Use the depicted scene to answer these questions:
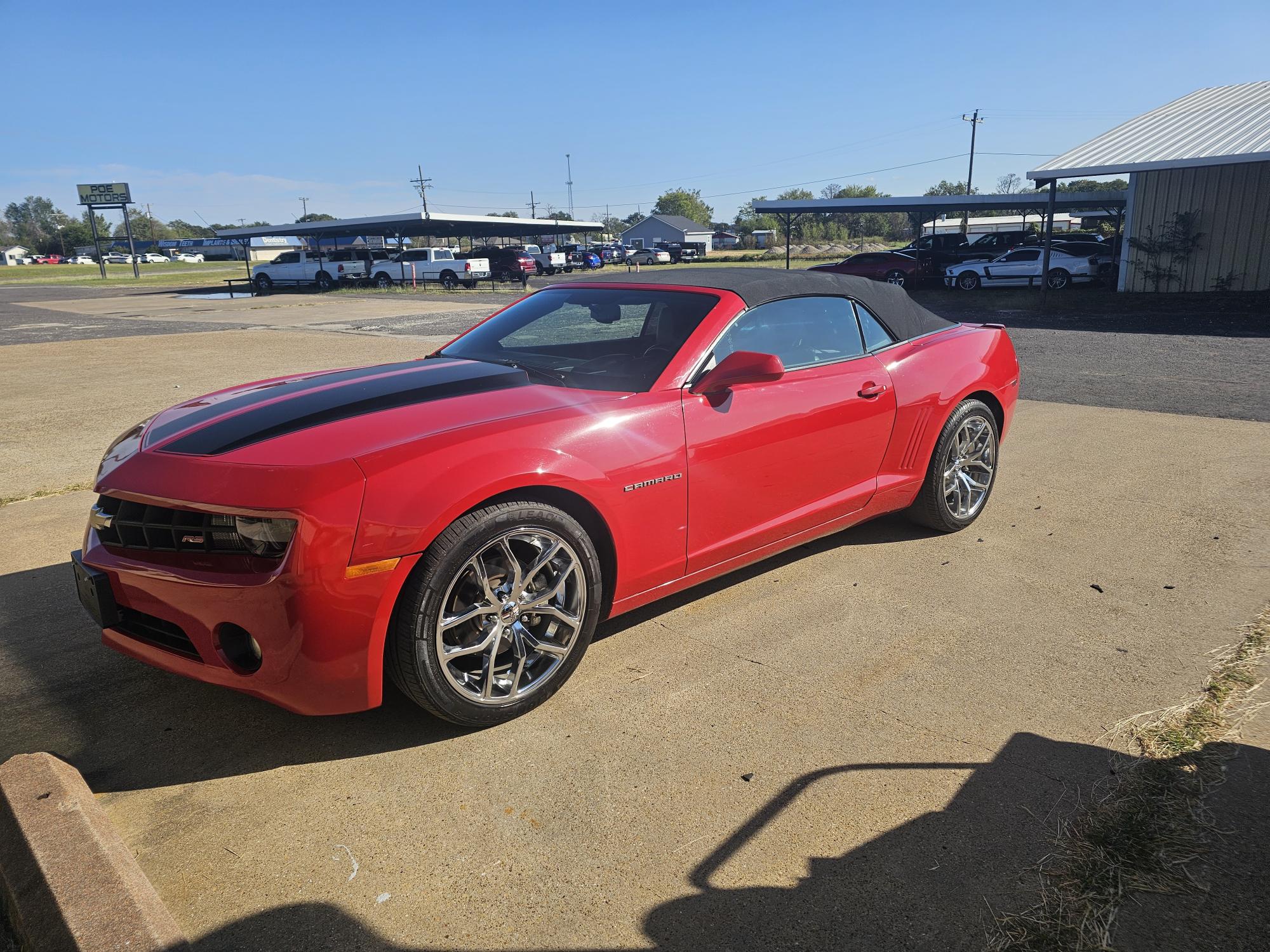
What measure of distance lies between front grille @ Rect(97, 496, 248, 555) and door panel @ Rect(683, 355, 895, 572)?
64.1 inches

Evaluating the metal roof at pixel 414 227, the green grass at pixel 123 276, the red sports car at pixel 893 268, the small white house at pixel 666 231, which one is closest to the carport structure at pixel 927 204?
the red sports car at pixel 893 268

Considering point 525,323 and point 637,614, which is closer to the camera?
point 637,614

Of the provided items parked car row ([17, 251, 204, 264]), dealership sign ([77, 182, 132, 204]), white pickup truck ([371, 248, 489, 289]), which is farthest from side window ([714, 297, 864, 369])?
parked car row ([17, 251, 204, 264])

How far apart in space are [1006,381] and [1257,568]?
1563 mm

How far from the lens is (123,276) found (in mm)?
67562

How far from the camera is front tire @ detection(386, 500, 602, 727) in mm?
2748

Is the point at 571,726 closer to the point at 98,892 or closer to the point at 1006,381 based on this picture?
the point at 98,892

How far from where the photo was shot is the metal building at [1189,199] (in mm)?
19359

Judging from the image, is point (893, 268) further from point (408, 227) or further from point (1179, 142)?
point (408, 227)

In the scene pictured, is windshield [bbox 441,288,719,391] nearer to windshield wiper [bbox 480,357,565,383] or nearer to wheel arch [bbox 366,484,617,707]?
windshield wiper [bbox 480,357,565,383]

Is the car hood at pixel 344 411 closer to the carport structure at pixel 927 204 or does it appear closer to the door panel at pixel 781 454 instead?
the door panel at pixel 781 454

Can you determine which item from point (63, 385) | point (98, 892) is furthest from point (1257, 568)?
point (63, 385)

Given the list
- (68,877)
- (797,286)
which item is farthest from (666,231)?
(68,877)

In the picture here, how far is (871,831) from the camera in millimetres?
2469
